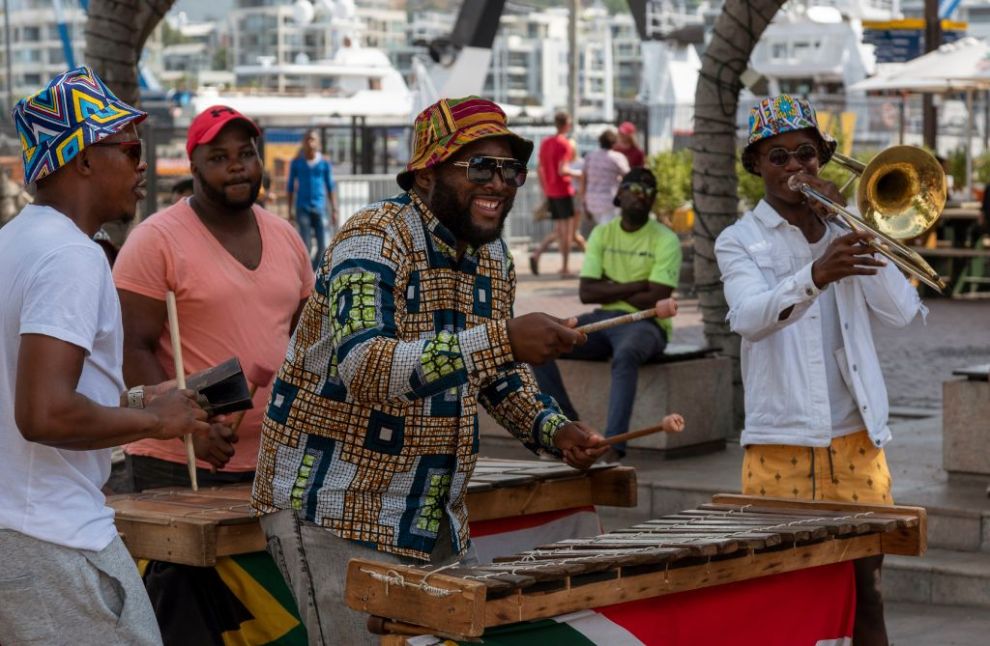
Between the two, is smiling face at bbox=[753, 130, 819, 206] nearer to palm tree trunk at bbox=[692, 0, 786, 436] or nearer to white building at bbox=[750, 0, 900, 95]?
palm tree trunk at bbox=[692, 0, 786, 436]

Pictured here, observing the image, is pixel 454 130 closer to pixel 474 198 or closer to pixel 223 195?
pixel 474 198

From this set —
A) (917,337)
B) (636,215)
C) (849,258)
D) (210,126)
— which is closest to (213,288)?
(210,126)

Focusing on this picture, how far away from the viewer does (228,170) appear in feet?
18.0

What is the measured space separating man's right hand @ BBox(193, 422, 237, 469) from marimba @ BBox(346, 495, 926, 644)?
127 cm

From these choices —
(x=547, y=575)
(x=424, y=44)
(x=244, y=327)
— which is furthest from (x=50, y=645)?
(x=424, y=44)

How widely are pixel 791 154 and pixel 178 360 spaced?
6.37 ft

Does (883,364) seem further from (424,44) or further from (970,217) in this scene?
(424,44)

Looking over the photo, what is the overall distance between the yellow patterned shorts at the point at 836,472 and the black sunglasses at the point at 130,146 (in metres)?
2.31

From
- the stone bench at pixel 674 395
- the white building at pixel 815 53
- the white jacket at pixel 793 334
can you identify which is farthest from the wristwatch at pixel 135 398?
the white building at pixel 815 53

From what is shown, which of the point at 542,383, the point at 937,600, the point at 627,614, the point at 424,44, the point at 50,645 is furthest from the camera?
the point at 424,44

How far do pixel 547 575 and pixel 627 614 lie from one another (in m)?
0.37

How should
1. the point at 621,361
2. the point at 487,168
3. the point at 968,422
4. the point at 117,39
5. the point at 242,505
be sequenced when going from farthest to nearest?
the point at 117,39, the point at 621,361, the point at 968,422, the point at 242,505, the point at 487,168

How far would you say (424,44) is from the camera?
2669 cm

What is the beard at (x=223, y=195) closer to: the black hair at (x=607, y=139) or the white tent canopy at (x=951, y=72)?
the black hair at (x=607, y=139)
